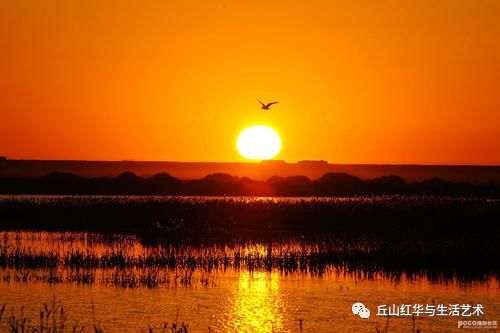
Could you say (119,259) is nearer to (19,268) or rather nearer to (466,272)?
(19,268)

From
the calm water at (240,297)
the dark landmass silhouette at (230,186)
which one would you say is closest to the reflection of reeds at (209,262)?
the calm water at (240,297)

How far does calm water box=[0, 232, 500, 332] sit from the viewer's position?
2003 centimetres

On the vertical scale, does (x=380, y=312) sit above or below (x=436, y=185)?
below

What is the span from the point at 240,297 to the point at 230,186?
8903cm

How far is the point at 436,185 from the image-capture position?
104 meters

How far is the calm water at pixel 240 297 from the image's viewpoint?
20031mm

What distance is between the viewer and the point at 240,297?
23.3 m

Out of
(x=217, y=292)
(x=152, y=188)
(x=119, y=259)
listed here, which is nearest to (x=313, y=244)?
(x=119, y=259)

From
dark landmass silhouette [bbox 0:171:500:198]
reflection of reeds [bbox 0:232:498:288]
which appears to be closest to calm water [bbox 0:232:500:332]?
reflection of reeds [bbox 0:232:498:288]

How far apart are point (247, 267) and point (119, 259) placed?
4186 millimetres

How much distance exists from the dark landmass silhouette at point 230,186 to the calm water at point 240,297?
71.9m

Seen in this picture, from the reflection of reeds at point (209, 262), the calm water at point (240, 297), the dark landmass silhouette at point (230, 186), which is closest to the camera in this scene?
the calm water at point (240, 297)

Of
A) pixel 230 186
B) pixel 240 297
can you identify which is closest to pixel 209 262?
pixel 240 297

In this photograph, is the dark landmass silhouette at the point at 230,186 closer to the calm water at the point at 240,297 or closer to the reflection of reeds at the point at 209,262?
the reflection of reeds at the point at 209,262
